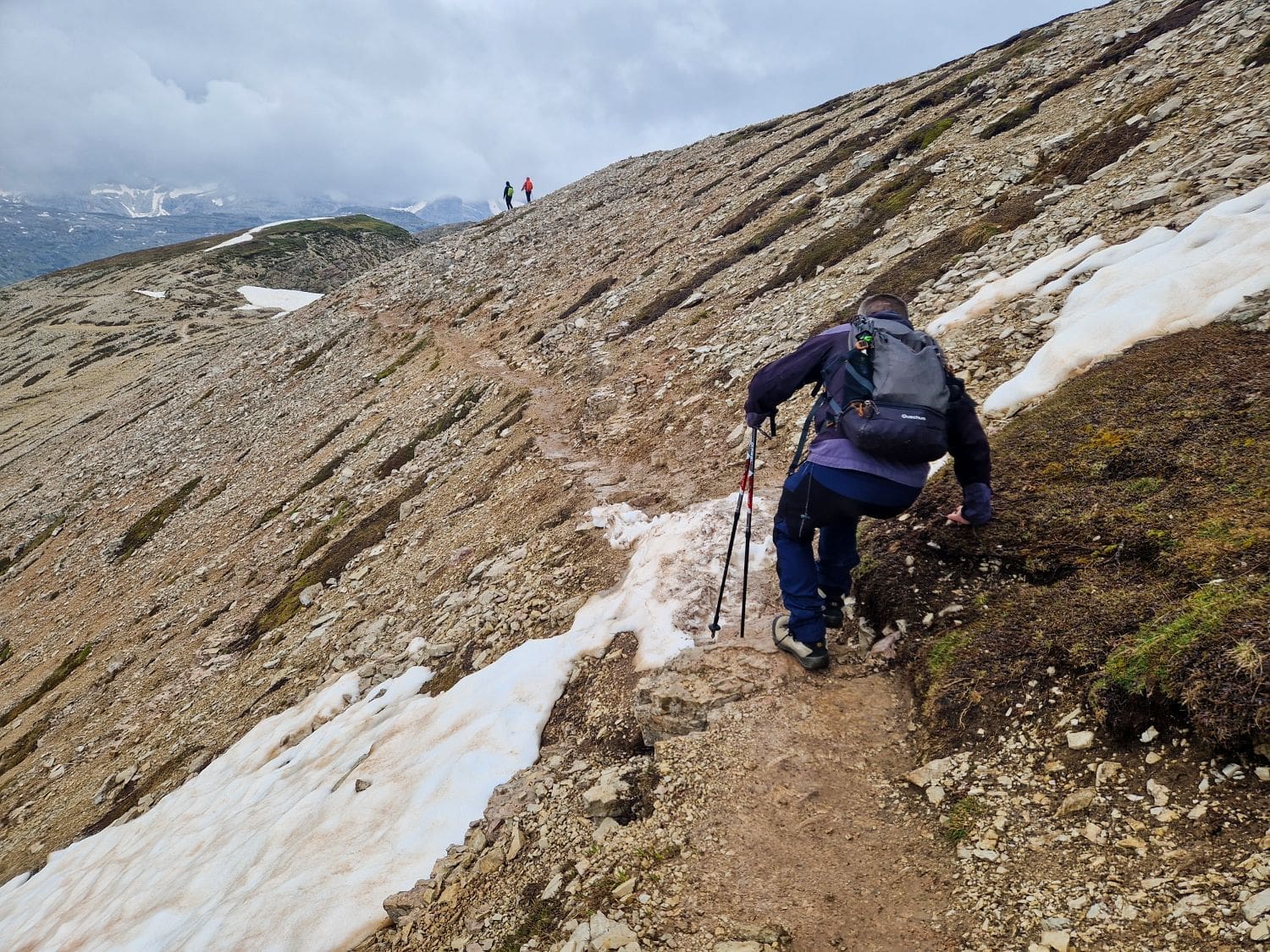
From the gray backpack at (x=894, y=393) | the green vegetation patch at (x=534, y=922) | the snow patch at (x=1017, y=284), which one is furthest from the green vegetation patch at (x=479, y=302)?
the green vegetation patch at (x=534, y=922)

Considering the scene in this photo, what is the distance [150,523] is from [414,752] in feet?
108

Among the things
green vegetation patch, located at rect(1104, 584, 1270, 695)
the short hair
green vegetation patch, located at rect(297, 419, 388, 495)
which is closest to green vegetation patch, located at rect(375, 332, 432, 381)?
green vegetation patch, located at rect(297, 419, 388, 495)

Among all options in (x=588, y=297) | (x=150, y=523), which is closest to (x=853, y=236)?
(x=588, y=297)

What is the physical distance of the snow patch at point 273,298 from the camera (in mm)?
95625

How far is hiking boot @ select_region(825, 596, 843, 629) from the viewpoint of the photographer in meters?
6.61

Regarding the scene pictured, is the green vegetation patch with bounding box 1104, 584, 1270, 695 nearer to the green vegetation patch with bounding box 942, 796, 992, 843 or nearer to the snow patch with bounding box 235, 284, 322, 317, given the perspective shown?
the green vegetation patch with bounding box 942, 796, 992, 843

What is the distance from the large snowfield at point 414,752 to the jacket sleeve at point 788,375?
2985mm

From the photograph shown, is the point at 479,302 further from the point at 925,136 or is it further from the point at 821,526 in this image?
the point at 821,526

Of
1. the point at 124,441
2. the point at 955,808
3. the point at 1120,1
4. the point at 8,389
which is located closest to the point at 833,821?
the point at 955,808

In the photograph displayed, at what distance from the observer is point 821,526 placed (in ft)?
19.4

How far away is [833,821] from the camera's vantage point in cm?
488

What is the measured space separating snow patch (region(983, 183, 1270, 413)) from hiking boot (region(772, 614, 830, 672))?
4662mm

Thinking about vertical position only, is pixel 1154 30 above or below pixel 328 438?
above

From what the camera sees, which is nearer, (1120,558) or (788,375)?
(1120,558)
